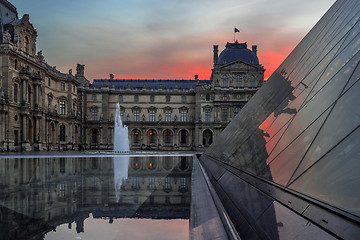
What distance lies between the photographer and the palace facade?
4866 cm

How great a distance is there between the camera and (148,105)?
197 ft

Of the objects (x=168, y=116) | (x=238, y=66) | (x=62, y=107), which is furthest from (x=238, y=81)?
(x=62, y=107)

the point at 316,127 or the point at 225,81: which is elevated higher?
the point at 225,81

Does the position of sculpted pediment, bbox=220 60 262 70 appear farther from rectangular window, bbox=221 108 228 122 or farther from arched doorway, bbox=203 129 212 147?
arched doorway, bbox=203 129 212 147

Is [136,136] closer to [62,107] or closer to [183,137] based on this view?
[183,137]

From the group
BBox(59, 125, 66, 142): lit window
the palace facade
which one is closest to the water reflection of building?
the palace facade

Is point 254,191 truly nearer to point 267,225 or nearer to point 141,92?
point 267,225

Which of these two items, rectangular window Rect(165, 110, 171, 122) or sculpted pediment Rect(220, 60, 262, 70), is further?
rectangular window Rect(165, 110, 171, 122)

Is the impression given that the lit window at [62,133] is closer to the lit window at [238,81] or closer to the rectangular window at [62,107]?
the rectangular window at [62,107]

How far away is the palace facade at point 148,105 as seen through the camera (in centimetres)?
4866

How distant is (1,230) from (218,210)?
2506 mm

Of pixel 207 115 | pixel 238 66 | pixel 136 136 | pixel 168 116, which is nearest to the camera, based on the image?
pixel 238 66

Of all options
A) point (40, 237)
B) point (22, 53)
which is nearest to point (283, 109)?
point (40, 237)

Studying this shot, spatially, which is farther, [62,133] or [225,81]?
[225,81]
